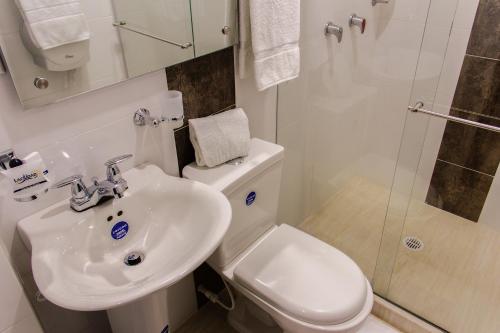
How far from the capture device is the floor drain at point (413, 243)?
6.75 ft

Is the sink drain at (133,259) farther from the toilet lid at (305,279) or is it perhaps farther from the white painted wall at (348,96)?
the white painted wall at (348,96)

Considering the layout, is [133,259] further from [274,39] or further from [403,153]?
[403,153]

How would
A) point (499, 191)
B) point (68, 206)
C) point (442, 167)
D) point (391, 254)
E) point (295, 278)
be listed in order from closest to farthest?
1. point (68, 206)
2. point (295, 278)
3. point (391, 254)
4. point (499, 191)
5. point (442, 167)

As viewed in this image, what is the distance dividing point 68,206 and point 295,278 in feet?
2.59

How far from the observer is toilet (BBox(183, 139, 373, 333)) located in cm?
132

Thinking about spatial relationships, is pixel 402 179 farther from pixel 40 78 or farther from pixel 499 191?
pixel 40 78

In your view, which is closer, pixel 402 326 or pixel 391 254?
pixel 402 326

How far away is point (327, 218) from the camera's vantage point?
2229mm

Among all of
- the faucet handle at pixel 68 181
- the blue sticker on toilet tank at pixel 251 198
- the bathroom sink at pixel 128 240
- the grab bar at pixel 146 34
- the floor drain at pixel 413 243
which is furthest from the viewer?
the floor drain at pixel 413 243

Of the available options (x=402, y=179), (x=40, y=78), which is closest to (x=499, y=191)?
(x=402, y=179)

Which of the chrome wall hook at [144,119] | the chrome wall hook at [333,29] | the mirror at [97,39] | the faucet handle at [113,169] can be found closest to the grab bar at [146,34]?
the mirror at [97,39]

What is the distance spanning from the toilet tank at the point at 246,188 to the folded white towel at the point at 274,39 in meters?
0.27

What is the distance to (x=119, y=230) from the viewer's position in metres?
1.17

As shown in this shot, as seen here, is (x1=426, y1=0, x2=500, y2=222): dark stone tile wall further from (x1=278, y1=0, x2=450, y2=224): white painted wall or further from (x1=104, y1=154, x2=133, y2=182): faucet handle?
(x1=104, y1=154, x2=133, y2=182): faucet handle
